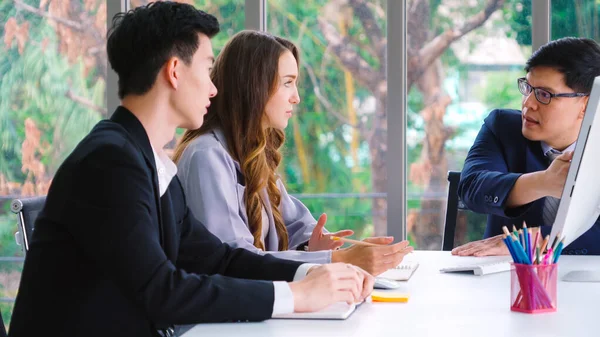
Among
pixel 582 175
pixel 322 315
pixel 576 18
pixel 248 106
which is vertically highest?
pixel 576 18

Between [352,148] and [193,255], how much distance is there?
7.59 feet

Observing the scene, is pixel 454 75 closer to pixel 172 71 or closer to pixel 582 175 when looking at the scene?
pixel 582 175

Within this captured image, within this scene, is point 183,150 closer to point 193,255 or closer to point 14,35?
point 193,255

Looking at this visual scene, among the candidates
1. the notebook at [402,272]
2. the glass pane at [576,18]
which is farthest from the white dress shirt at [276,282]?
the glass pane at [576,18]

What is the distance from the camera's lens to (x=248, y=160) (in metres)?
2.32

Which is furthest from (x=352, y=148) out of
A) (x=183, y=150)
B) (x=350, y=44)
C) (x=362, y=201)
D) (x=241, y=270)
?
(x=241, y=270)

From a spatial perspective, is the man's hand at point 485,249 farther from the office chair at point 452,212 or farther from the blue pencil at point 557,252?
the blue pencil at point 557,252

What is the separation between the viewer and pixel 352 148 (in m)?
4.10

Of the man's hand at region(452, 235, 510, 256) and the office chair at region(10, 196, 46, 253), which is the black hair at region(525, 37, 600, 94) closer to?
the man's hand at region(452, 235, 510, 256)

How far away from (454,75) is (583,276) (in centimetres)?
222

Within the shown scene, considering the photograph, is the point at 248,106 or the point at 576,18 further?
the point at 576,18

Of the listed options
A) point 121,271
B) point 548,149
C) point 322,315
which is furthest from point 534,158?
point 121,271

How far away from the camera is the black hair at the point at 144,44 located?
1618 mm

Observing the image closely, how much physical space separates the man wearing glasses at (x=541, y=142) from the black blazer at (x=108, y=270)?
3.85 feet
